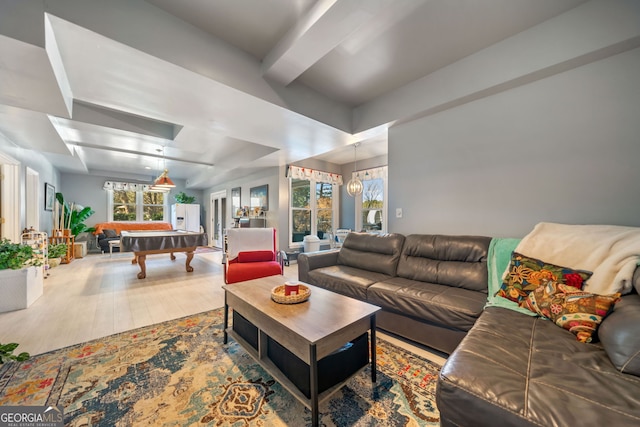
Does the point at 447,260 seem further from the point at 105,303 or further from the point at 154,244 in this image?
the point at 154,244

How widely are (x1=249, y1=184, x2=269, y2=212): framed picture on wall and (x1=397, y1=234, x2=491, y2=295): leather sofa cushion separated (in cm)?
392

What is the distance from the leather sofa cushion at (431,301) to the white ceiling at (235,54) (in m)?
2.04

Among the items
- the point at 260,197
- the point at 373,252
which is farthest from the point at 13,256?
the point at 373,252

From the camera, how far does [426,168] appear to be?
293cm

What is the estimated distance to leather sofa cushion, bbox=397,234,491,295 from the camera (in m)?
2.13

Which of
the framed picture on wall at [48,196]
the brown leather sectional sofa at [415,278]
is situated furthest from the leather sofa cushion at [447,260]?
the framed picture on wall at [48,196]

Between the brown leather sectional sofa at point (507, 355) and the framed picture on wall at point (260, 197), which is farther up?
the framed picture on wall at point (260, 197)

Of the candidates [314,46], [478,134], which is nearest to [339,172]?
[478,134]

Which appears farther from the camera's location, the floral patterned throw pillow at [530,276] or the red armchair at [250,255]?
the red armchair at [250,255]

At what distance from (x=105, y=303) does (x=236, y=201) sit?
4.50 meters

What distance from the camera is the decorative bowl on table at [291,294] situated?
64.1 inches

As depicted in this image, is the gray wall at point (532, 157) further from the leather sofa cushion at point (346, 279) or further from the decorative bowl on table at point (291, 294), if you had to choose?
the decorative bowl on table at point (291, 294)

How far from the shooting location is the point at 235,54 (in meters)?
2.15

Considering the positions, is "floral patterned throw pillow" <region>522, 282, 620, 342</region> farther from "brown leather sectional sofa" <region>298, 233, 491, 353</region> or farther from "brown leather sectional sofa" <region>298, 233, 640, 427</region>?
"brown leather sectional sofa" <region>298, 233, 491, 353</region>
